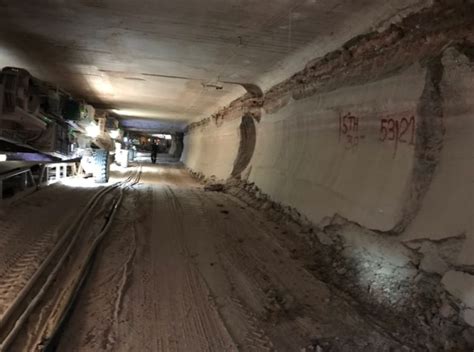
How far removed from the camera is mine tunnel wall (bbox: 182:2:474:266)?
12.1 ft

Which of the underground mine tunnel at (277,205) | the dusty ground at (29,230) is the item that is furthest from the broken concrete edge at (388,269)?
the dusty ground at (29,230)

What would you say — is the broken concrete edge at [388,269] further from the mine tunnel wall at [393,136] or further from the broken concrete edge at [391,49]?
the broken concrete edge at [391,49]

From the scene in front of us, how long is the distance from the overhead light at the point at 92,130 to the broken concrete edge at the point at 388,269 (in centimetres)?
1231

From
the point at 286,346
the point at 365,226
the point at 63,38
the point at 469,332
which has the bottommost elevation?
the point at 286,346

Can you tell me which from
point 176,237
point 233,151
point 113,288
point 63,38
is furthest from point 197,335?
point 233,151

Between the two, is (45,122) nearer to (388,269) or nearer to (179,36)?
(179,36)

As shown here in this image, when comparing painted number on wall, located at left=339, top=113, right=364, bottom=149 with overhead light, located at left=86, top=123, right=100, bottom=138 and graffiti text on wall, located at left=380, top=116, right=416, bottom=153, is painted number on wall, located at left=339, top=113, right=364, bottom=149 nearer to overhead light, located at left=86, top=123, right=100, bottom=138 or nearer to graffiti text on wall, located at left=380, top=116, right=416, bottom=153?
graffiti text on wall, located at left=380, top=116, right=416, bottom=153

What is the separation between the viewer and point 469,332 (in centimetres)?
318

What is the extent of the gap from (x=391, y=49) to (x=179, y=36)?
3602 mm

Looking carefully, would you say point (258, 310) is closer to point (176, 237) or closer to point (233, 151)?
point (176, 237)

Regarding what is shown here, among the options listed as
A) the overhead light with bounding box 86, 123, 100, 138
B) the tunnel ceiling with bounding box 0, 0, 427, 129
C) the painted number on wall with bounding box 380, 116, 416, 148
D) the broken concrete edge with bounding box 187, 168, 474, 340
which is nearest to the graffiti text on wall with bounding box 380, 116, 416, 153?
the painted number on wall with bounding box 380, 116, 416, 148

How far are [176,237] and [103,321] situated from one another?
283 centimetres

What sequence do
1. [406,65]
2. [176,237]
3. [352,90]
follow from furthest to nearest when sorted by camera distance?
[176,237], [352,90], [406,65]

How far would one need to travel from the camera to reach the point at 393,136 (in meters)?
4.57
